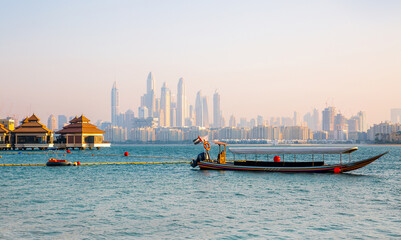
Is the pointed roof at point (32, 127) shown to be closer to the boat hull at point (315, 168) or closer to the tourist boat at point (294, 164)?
the tourist boat at point (294, 164)

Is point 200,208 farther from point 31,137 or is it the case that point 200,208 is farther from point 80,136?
point 31,137

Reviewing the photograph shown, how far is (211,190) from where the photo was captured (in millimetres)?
46156

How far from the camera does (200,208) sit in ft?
116

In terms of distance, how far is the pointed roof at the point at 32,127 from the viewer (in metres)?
166

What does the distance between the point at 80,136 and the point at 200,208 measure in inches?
5565

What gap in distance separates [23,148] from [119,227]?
164m

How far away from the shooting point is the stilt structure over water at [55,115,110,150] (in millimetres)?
169625

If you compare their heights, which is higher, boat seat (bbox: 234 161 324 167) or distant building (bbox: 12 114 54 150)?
distant building (bbox: 12 114 54 150)

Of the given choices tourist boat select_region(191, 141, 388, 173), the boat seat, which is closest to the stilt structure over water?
tourist boat select_region(191, 141, 388, 173)

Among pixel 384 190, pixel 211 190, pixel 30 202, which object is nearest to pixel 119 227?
pixel 30 202

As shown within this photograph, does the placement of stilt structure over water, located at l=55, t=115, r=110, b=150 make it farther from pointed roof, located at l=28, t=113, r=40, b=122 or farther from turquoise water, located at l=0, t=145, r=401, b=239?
turquoise water, located at l=0, t=145, r=401, b=239

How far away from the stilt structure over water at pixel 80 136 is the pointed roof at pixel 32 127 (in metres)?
6.56

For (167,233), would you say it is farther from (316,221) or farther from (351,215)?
(351,215)

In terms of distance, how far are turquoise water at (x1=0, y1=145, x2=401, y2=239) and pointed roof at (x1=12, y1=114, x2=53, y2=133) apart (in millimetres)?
115870
